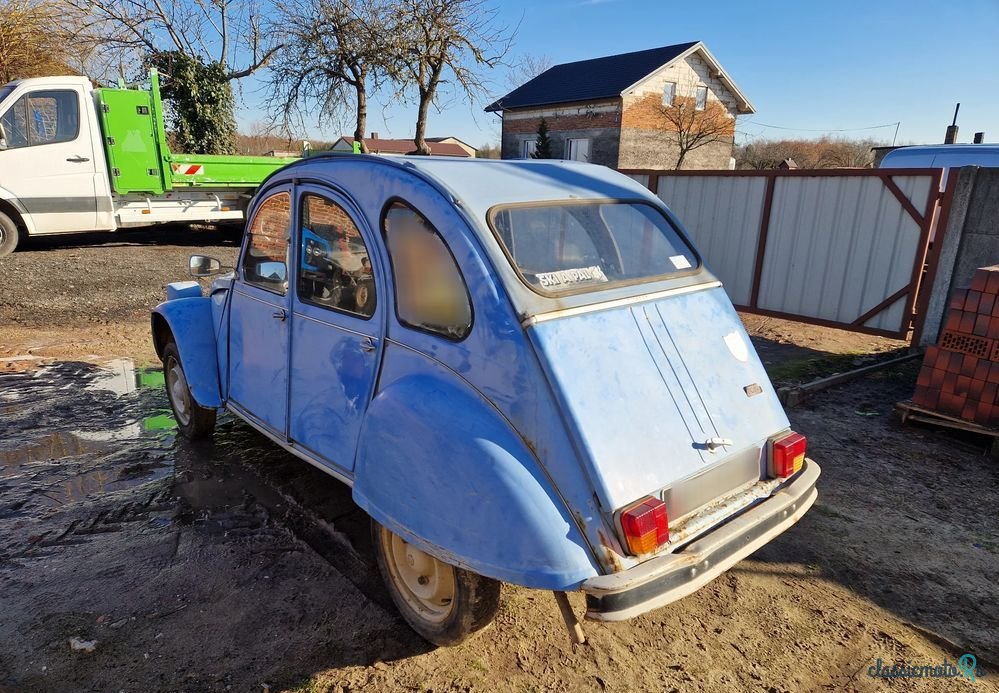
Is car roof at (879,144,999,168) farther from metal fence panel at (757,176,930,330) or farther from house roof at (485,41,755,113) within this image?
house roof at (485,41,755,113)

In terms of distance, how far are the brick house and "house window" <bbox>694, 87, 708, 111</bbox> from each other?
0.05m

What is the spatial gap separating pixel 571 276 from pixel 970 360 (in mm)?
4025

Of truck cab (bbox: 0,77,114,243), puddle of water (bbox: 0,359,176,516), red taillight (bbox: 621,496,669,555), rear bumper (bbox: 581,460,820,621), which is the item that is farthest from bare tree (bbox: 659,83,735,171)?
red taillight (bbox: 621,496,669,555)

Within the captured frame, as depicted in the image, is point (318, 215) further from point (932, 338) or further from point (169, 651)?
point (932, 338)

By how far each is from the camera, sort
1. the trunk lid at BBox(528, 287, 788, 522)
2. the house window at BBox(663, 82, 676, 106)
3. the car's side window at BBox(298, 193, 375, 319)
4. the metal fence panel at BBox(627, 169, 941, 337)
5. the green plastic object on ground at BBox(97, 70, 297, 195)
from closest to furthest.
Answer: the trunk lid at BBox(528, 287, 788, 522) < the car's side window at BBox(298, 193, 375, 319) < the metal fence panel at BBox(627, 169, 941, 337) < the green plastic object on ground at BBox(97, 70, 297, 195) < the house window at BBox(663, 82, 676, 106)

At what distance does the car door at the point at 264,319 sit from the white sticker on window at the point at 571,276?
4.95 feet

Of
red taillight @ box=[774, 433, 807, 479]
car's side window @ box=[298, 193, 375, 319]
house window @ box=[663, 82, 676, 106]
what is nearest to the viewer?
red taillight @ box=[774, 433, 807, 479]

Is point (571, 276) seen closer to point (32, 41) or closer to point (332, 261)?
point (332, 261)

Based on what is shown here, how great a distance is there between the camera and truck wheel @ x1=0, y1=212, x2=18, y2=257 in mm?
10336

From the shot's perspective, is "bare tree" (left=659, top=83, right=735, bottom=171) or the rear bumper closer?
the rear bumper

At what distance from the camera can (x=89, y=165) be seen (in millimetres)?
11023

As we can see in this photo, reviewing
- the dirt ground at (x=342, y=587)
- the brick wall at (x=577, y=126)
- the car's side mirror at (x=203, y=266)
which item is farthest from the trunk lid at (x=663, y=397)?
the brick wall at (x=577, y=126)

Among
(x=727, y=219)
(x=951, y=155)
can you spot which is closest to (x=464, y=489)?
(x=727, y=219)

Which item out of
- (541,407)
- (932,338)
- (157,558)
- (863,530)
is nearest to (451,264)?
(541,407)
